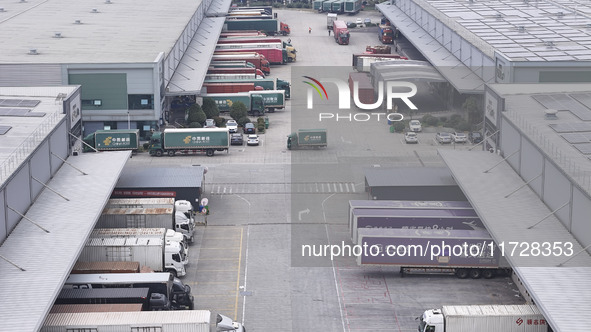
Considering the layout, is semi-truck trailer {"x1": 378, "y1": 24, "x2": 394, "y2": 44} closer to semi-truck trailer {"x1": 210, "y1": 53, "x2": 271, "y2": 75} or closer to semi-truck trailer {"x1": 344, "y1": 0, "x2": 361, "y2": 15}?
semi-truck trailer {"x1": 210, "y1": 53, "x2": 271, "y2": 75}

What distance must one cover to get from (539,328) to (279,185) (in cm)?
3220

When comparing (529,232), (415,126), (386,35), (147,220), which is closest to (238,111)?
(415,126)

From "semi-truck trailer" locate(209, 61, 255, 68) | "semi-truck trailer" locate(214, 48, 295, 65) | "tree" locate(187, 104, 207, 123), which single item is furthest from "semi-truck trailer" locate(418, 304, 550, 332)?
"semi-truck trailer" locate(214, 48, 295, 65)

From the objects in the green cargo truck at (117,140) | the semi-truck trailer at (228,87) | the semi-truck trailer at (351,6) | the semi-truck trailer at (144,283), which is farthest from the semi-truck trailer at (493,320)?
the semi-truck trailer at (351,6)

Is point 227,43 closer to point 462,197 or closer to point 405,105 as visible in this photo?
point 405,105

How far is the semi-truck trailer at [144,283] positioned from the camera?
4850cm

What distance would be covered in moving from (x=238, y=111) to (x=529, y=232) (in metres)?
48.3

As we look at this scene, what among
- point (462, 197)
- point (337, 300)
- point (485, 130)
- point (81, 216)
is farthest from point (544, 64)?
point (81, 216)

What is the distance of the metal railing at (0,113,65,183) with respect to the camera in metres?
50.6

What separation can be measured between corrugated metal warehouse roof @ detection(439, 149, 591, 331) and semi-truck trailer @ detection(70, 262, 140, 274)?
2043cm

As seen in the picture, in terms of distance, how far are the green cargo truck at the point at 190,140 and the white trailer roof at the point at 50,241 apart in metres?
16.2

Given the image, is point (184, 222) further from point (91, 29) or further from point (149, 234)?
point (91, 29)

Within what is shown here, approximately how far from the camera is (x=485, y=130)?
7150 cm

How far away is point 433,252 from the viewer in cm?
5322
